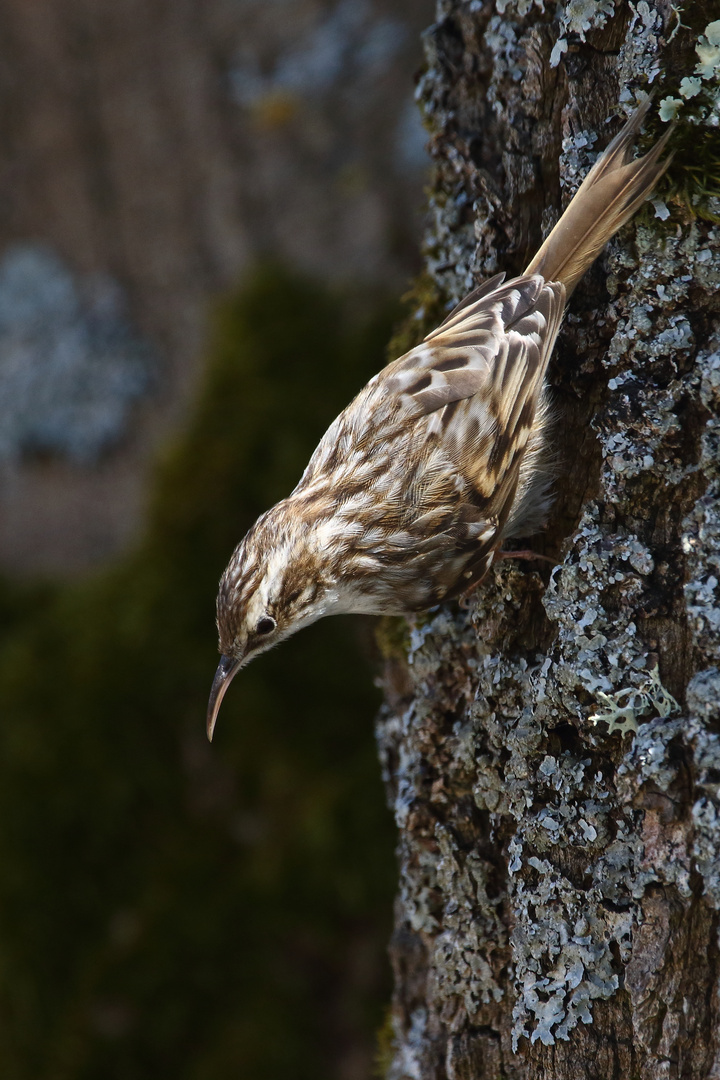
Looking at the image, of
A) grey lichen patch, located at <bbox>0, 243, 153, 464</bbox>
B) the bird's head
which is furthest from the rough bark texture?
grey lichen patch, located at <bbox>0, 243, 153, 464</bbox>

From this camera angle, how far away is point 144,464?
489 cm

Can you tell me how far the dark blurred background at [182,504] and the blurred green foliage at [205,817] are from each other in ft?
0.04

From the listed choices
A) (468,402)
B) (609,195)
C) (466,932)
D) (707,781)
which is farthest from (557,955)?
(609,195)

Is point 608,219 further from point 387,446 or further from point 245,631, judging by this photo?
point 245,631

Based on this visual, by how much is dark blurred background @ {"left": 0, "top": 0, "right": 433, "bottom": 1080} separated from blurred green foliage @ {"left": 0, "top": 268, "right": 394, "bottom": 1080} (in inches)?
0.4

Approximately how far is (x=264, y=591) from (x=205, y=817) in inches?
79.1

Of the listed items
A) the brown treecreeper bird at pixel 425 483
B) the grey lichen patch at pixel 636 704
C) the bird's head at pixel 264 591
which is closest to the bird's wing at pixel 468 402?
the brown treecreeper bird at pixel 425 483

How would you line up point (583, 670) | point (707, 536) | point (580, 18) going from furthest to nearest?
point (580, 18) < point (583, 670) < point (707, 536)

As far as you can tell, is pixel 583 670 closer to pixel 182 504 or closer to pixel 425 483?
pixel 425 483

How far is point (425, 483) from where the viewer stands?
2.39m

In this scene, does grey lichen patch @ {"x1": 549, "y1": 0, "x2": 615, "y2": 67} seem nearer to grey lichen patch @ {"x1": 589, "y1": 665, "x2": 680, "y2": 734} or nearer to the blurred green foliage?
grey lichen patch @ {"x1": 589, "y1": 665, "x2": 680, "y2": 734}

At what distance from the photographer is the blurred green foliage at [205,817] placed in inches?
151

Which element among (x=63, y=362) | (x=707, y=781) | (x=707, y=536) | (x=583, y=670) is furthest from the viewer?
(x=63, y=362)

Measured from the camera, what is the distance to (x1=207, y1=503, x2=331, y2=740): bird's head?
245 cm
